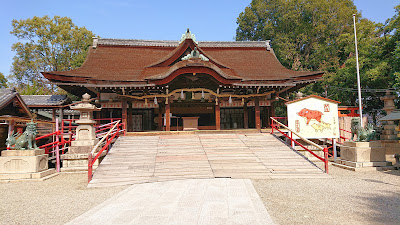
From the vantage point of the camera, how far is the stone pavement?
431 cm

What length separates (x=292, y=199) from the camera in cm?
573

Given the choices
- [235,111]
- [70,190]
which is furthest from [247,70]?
[70,190]

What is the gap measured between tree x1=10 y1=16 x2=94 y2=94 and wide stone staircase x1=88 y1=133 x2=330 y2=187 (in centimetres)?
2262

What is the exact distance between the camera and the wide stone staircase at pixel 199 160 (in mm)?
8203

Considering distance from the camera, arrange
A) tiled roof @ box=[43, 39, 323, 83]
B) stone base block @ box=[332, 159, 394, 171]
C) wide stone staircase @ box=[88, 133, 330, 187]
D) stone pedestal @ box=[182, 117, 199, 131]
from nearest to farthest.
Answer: wide stone staircase @ box=[88, 133, 330, 187]
stone base block @ box=[332, 159, 394, 171]
tiled roof @ box=[43, 39, 323, 83]
stone pedestal @ box=[182, 117, 199, 131]

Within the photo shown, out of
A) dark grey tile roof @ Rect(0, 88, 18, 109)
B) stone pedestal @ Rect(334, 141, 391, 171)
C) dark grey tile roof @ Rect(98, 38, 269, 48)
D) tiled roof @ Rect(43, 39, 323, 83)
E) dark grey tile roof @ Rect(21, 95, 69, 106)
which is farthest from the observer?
dark grey tile roof @ Rect(98, 38, 269, 48)

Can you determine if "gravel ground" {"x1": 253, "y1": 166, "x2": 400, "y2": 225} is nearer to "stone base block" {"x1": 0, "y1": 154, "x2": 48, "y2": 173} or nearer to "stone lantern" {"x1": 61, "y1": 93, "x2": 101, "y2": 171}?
"stone lantern" {"x1": 61, "y1": 93, "x2": 101, "y2": 171}

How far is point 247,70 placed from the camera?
1689 cm

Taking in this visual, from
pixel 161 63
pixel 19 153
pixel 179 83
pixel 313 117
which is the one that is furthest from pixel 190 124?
pixel 19 153

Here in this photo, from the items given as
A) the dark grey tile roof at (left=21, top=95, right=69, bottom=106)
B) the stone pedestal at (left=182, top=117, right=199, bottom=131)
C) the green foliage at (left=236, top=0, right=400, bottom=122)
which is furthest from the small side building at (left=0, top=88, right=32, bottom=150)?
the green foliage at (left=236, top=0, right=400, bottom=122)

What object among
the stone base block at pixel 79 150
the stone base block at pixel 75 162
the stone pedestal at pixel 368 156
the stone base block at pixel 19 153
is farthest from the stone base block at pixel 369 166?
the stone base block at pixel 19 153

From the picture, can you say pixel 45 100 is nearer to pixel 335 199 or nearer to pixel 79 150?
pixel 79 150

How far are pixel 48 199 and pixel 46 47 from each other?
30.2 meters

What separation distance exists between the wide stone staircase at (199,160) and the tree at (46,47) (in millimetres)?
22616
